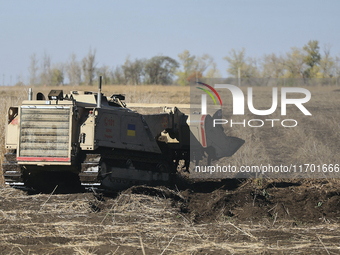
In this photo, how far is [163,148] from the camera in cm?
1099

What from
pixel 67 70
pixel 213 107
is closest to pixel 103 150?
pixel 213 107

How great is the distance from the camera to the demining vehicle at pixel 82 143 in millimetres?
7992

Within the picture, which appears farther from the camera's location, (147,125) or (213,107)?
(213,107)

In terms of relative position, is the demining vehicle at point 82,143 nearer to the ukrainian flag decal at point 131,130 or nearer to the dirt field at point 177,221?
the ukrainian flag decal at point 131,130

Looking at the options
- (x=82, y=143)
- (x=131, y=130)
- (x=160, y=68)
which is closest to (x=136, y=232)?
(x=82, y=143)

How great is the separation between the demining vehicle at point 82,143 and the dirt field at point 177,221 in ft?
1.67

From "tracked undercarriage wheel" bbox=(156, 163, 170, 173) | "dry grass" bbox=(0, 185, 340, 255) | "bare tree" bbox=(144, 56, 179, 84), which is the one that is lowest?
"dry grass" bbox=(0, 185, 340, 255)

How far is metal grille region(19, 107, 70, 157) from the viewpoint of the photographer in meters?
7.97

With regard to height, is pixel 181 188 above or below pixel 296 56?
below

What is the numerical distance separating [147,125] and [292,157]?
674 cm

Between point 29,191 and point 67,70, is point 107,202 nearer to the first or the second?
point 29,191

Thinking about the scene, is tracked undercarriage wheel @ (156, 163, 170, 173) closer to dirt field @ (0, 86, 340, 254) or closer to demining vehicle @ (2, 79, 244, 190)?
demining vehicle @ (2, 79, 244, 190)

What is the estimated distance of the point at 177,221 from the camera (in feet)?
22.6

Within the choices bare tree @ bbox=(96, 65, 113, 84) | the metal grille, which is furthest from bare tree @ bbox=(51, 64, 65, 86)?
the metal grille
